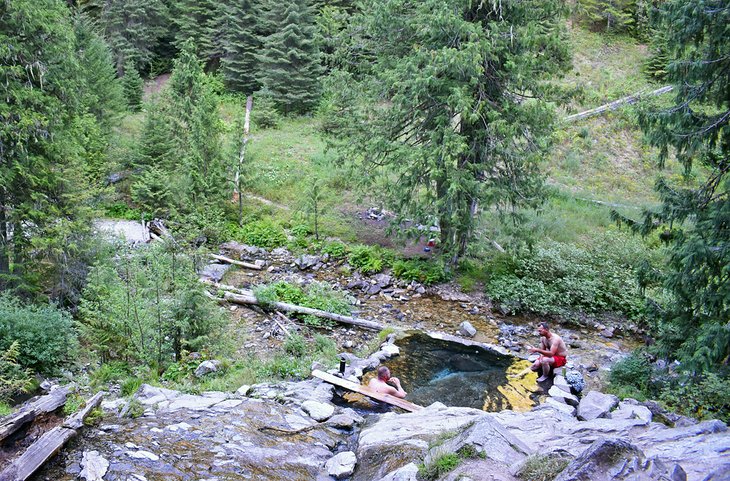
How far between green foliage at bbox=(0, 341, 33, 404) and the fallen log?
517 cm

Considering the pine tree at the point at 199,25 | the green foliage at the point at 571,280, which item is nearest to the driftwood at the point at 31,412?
the green foliage at the point at 571,280

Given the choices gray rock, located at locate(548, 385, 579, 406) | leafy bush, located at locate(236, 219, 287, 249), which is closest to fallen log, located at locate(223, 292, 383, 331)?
leafy bush, located at locate(236, 219, 287, 249)

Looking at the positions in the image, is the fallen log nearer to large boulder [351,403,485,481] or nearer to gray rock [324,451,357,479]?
large boulder [351,403,485,481]

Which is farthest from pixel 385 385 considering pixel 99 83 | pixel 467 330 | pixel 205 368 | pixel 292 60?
pixel 292 60

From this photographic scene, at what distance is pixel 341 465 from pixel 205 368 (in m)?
4.22

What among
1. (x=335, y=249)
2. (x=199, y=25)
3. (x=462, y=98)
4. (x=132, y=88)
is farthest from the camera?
(x=199, y=25)

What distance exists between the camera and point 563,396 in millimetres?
8984

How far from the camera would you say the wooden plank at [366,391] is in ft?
28.1

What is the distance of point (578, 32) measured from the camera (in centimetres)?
3325

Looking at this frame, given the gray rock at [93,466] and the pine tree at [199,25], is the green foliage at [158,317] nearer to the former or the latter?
the gray rock at [93,466]

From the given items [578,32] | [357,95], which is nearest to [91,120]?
[357,95]

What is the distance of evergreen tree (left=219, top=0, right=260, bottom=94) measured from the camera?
1190 inches

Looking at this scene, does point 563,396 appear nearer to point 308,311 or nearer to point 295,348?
point 295,348

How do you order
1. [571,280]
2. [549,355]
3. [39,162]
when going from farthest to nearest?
[571,280]
[39,162]
[549,355]
